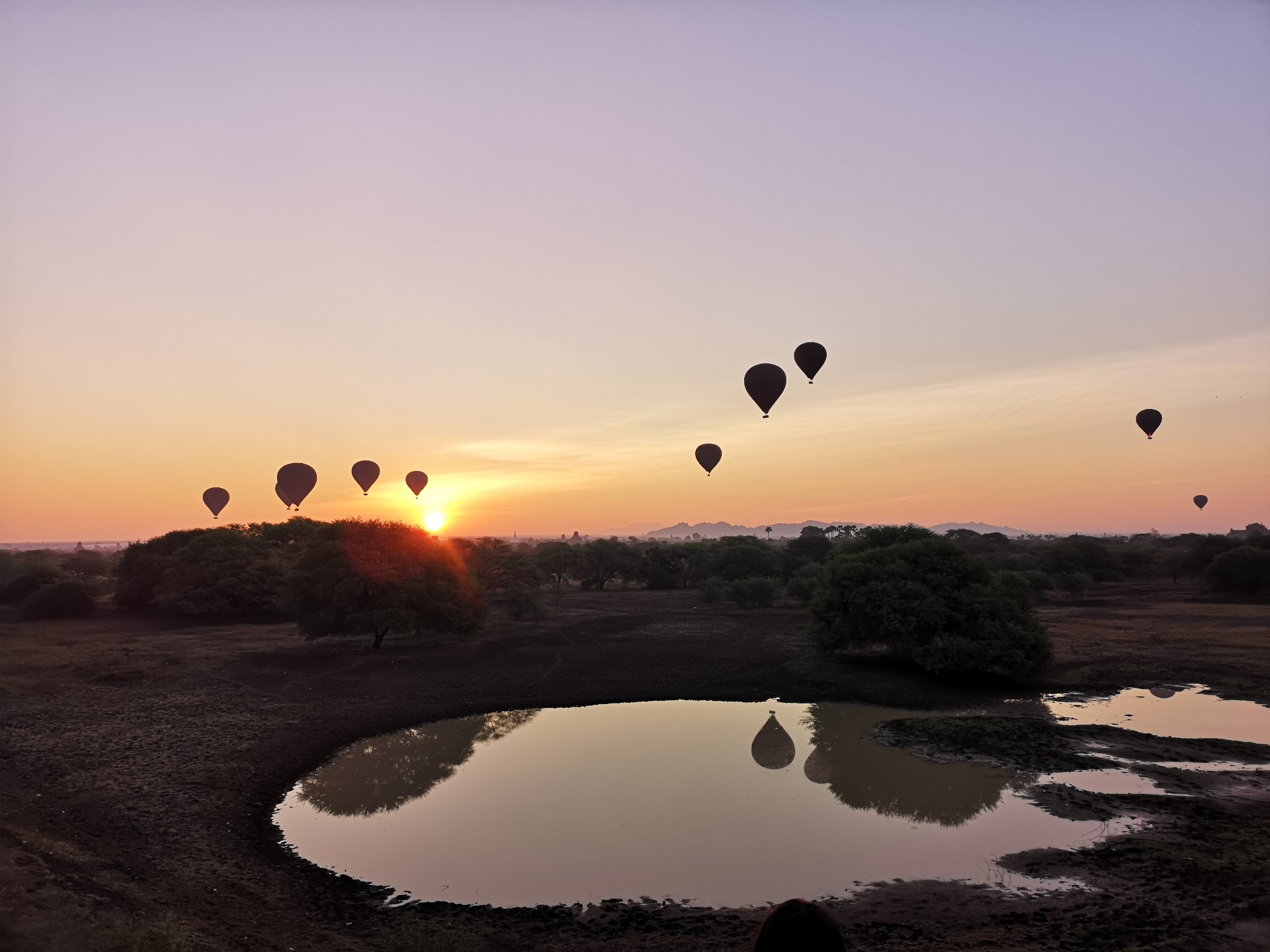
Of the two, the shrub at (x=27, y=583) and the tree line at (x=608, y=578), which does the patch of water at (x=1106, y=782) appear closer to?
the tree line at (x=608, y=578)

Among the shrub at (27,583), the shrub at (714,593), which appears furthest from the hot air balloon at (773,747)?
the shrub at (27,583)

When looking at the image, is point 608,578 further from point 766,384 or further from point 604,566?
point 766,384

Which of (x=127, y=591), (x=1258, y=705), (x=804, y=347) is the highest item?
(x=804, y=347)

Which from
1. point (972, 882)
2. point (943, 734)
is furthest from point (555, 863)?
point (943, 734)

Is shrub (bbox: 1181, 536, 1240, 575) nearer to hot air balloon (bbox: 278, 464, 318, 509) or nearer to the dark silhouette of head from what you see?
hot air balloon (bbox: 278, 464, 318, 509)

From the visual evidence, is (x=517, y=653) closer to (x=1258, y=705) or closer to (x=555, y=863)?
(x=555, y=863)
